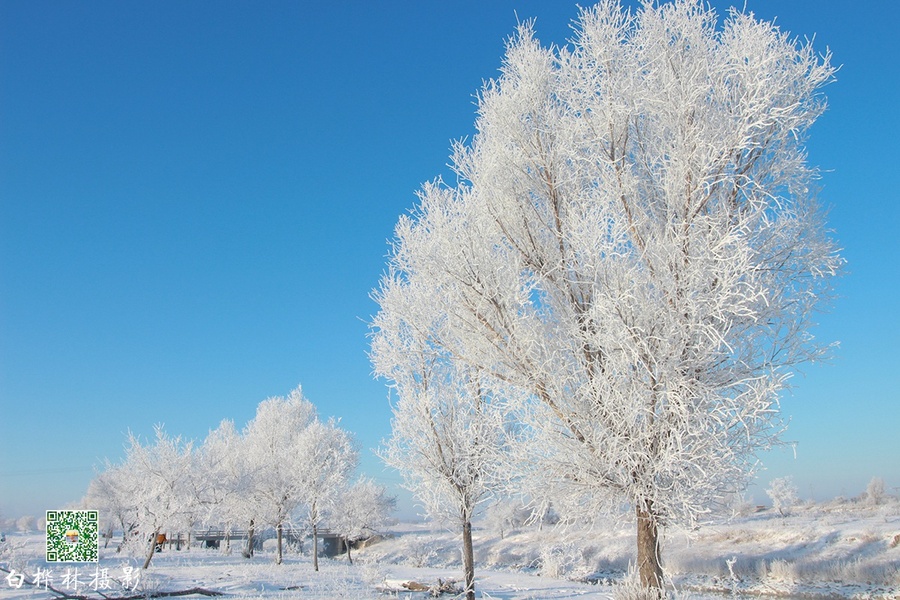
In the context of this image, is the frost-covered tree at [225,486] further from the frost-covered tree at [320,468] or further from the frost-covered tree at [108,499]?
the frost-covered tree at [108,499]

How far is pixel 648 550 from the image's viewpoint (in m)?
6.11

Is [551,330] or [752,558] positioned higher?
[551,330]

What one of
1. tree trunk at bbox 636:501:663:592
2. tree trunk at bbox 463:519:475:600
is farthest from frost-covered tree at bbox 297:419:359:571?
tree trunk at bbox 636:501:663:592

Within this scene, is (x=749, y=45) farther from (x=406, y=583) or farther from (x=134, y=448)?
(x=134, y=448)

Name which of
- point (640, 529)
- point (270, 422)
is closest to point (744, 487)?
point (640, 529)

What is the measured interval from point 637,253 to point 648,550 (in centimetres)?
326

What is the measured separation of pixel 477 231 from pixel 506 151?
111 centimetres

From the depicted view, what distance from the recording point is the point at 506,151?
684 centimetres

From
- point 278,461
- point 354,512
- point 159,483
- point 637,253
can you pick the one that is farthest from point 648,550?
point 354,512

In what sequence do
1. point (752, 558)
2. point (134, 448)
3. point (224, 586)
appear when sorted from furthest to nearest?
point (134, 448)
point (752, 558)
point (224, 586)

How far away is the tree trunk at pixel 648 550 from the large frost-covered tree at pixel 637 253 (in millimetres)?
24

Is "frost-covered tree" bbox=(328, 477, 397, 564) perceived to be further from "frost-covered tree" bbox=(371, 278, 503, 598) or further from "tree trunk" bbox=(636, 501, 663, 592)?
"tree trunk" bbox=(636, 501, 663, 592)
